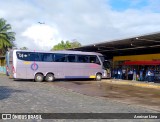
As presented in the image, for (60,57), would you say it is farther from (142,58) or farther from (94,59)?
(142,58)

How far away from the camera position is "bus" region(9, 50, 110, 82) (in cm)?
2639

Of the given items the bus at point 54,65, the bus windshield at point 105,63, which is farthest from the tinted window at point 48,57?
the bus windshield at point 105,63

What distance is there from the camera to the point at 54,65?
28.2 meters

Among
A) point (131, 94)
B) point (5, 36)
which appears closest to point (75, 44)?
point (5, 36)

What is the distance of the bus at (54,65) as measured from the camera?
86.6ft

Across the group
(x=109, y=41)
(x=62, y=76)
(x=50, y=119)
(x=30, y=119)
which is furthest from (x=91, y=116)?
(x=62, y=76)

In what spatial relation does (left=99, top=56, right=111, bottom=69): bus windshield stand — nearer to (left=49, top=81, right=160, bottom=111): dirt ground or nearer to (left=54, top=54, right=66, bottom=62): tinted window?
(left=54, top=54, right=66, bottom=62): tinted window

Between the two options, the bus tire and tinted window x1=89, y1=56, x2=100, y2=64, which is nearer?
the bus tire

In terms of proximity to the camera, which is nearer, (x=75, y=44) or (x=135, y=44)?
(x=135, y=44)

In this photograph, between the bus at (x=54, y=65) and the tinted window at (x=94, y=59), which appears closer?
the bus at (x=54, y=65)

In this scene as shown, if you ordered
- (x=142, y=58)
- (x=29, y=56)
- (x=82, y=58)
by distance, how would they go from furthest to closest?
(x=142, y=58) → (x=82, y=58) → (x=29, y=56)

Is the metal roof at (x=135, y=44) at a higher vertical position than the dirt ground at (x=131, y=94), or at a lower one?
higher

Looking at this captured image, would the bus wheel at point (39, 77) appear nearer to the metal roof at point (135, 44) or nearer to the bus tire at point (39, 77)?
the bus tire at point (39, 77)

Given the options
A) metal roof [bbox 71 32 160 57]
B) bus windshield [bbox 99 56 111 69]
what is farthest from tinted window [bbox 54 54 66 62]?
bus windshield [bbox 99 56 111 69]
